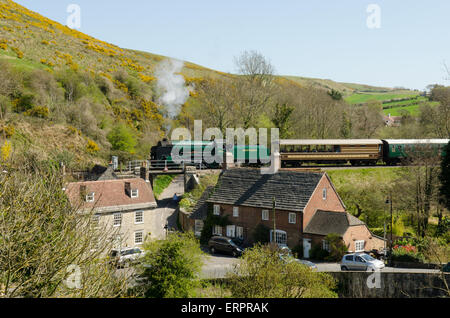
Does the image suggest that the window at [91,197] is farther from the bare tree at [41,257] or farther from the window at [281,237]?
the bare tree at [41,257]

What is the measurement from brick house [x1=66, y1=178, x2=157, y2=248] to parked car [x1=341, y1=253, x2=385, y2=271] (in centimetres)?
1659

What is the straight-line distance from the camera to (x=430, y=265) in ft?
94.3

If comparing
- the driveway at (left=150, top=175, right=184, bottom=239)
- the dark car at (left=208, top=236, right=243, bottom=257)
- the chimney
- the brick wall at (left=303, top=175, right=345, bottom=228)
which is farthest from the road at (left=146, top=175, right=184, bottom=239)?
the brick wall at (left=303, top=175, right=345, bottom=228)

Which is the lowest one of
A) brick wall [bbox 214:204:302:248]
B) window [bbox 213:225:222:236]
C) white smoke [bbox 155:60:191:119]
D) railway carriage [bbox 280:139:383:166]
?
window [bbox 213:225:222:236]

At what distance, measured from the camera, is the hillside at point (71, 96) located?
170 ft

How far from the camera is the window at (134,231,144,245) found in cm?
3503

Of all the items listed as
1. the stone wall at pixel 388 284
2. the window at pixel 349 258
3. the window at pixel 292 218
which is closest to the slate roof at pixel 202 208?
the window at pixel 292 218

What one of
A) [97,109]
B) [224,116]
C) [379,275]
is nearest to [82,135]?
[97,109]

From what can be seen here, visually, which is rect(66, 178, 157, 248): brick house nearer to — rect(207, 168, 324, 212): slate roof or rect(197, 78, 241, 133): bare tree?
rect(207, 168, 324, 212): slate roof

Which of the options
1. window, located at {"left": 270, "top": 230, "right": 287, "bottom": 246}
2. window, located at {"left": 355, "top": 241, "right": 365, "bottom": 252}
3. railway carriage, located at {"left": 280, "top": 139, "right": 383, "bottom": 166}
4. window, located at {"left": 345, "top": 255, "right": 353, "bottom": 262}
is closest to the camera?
window, located at {"left": 345, "top": 255, "right": 353, "bottom": 262}

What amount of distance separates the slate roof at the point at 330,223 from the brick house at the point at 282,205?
0.26ft

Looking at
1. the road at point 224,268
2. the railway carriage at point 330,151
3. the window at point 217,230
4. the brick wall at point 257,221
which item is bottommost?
the road at point 224,268
